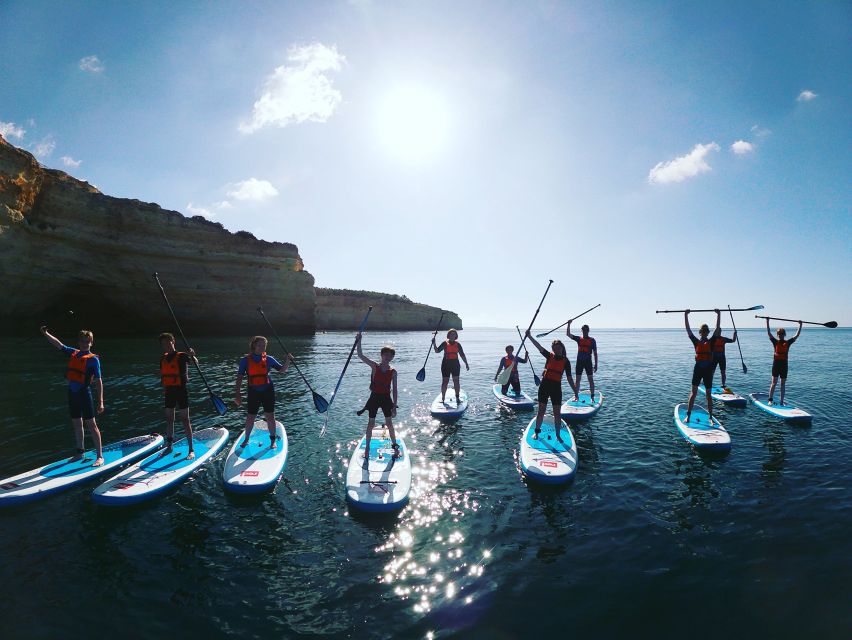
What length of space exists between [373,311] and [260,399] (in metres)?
76.2

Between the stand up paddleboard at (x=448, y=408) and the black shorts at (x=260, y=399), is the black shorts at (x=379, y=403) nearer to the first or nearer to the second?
the black shorts at (x=260, y=399)

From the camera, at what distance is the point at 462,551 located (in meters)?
5.48

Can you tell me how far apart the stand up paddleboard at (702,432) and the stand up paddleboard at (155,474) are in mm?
12313

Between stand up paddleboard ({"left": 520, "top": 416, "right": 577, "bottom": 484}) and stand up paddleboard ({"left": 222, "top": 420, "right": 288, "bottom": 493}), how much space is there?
538 cm

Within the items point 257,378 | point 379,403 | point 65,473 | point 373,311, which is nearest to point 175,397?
point 257,378

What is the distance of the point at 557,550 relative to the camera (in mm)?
5551

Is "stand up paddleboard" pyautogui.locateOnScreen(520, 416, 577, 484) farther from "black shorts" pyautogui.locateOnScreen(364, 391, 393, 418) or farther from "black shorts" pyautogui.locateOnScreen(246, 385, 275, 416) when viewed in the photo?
"black shorts" pyautogui.locateOnScreen(246, 385, 275, 416)

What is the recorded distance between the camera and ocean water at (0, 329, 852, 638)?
4.25 metres

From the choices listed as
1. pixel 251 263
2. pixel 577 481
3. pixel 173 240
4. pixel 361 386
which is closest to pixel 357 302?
pixel 251 263

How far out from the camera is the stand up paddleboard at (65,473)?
6369mm

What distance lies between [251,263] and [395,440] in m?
42.6

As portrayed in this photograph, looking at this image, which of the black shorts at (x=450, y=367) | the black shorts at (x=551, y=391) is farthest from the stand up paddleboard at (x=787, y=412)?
the black shorts at (x=450, y=367)

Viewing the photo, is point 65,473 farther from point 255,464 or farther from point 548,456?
point 548,456

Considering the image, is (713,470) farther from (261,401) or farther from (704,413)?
(261,401)
